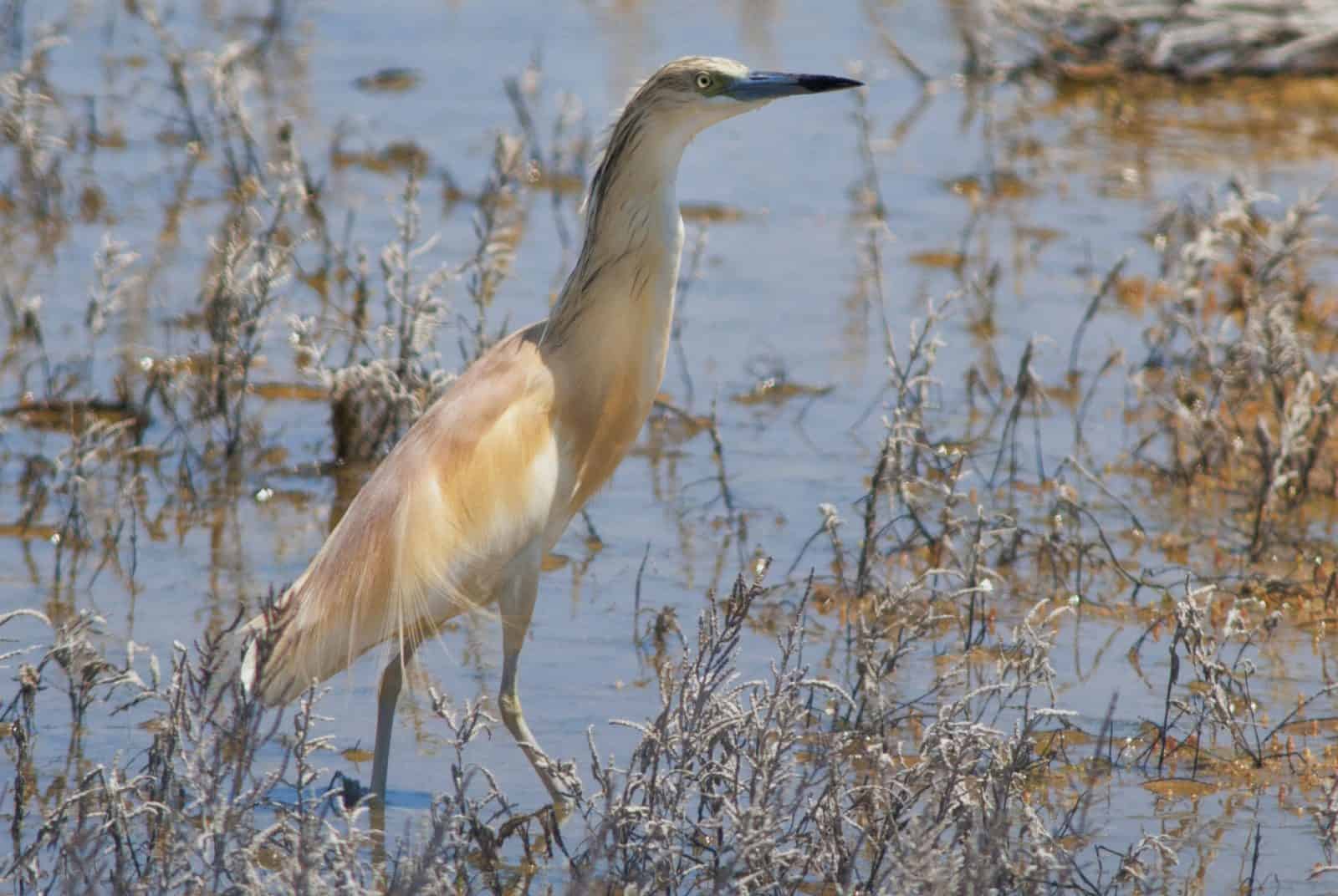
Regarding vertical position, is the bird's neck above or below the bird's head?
below

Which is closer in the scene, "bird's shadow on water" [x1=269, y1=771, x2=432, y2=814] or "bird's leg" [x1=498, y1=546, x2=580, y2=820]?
"bird's shadow on water" [x1=269, y1=771, x2=432, y2=814]

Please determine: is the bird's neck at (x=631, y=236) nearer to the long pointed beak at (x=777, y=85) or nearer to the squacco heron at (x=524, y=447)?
the squacco heron at (x=524, y=447)

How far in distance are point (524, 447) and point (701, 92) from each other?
0.83 meters

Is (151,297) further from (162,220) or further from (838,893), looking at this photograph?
(838,893)

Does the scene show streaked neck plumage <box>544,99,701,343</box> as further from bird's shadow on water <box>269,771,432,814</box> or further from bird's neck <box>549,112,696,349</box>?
bird's shadow on water <box>269,771,432,814</box>

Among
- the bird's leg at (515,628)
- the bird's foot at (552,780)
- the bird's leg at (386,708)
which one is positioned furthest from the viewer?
the bird's leg at (515,628)

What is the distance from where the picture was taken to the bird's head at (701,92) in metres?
4.29

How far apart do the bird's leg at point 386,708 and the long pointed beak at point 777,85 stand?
133cm

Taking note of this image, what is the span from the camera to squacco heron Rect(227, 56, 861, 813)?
4.13 meters

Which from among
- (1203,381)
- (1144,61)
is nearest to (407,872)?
(1203,381)

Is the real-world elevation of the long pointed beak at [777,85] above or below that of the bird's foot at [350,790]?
above

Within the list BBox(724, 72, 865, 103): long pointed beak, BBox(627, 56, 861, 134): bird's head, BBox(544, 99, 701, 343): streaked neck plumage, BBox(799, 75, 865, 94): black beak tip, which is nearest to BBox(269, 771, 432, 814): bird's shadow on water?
BBox(544, 99, 701, 343): streaked neck plumage

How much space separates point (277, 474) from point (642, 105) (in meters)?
2.10

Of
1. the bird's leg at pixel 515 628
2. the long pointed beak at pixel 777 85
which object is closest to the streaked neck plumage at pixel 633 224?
the long pointed beak at pixel 777 85
